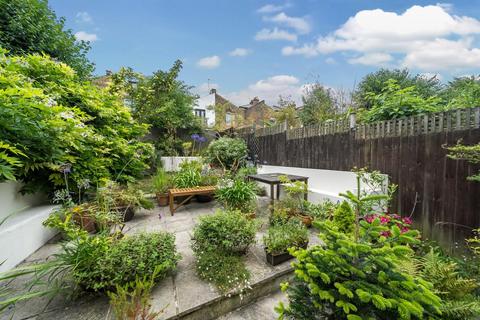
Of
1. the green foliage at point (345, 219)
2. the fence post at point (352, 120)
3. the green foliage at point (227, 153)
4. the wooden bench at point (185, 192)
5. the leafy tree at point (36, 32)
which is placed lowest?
the wooden bench at point (185, 192)

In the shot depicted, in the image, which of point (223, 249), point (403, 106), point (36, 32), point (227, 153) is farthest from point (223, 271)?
point (36, 32)

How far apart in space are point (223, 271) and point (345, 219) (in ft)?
4.57

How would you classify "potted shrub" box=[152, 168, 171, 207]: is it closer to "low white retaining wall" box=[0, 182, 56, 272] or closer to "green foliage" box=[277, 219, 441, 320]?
"low white retaining wall" box=[0, 182, 56, 272]

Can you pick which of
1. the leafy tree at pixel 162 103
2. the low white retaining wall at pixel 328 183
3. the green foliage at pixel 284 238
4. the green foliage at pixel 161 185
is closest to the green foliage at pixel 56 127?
the green foliage at pixel 161 185

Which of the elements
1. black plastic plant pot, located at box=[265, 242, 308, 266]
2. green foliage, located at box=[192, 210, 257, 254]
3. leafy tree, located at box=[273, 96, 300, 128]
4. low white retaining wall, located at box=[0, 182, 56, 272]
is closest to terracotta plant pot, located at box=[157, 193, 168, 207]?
low white retaining wall, located at box=[0, 182, 56, 272]

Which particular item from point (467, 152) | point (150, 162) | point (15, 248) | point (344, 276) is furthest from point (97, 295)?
point (150, 162)

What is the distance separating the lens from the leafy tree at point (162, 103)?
732 cm

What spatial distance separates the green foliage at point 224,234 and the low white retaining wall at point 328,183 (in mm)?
2111

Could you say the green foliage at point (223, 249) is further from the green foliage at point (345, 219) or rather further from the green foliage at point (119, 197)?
the green foliage at point (119, 197)

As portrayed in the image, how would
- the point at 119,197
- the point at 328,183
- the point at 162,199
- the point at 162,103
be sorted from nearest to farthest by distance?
the point at 119,197
the point at 328,183
the point at 162,199
the point at 162,103

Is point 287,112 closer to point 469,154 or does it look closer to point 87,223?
point 469,154

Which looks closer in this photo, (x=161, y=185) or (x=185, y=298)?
(x=185, y=298)

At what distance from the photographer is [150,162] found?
6.78m

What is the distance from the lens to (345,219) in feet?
6.88
